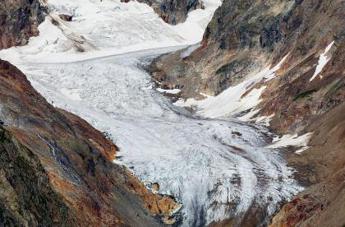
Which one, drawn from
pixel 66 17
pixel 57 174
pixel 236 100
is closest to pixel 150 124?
pixel 236 100

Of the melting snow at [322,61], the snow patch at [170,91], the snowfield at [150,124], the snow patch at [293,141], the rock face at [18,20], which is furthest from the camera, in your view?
the rock face at [18,20]

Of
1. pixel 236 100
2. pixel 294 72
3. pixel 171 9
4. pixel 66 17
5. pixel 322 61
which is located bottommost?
pixel 66 17

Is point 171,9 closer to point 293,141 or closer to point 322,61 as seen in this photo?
point 322,61

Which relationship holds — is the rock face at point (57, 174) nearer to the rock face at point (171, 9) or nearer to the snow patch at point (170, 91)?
the snow patch at point (170, 91)

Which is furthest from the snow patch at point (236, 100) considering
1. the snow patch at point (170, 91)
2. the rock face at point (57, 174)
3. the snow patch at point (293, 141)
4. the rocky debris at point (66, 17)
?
the rocky debris at point (66, 17)

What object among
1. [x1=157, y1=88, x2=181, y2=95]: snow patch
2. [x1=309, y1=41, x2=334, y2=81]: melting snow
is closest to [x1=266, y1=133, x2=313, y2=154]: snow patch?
[x1=309, y1=41, x2=334, y2=81]: melting snow

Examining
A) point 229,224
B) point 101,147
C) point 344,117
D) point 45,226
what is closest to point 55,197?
point 45,226

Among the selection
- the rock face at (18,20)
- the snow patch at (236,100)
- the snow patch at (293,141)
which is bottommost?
the rock face at (18,20)
